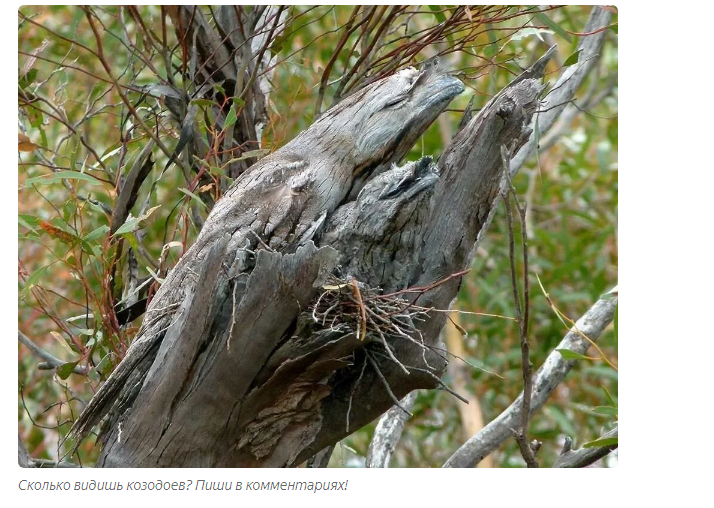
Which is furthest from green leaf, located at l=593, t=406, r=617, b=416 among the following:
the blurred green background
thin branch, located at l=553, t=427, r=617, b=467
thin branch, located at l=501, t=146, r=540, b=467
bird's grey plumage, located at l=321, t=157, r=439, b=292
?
the blurred green background

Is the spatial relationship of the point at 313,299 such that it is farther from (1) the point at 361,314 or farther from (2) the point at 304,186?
(2) the point at 304,186

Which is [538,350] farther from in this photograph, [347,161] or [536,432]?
[347,161]

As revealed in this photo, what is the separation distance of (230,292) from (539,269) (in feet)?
8.09

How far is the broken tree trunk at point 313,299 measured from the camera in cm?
113

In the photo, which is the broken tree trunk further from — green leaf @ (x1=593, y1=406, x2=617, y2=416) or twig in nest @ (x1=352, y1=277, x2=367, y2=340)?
green leaf @ (x1=593, y1=406, x2=617, y2=416)

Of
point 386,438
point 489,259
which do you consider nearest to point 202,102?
point 386,438

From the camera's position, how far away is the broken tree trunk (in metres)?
1.13

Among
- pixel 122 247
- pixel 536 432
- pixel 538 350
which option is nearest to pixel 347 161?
pixel 122 247

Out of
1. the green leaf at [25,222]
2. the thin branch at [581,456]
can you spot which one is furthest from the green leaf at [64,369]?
the thin branch at [581,456]

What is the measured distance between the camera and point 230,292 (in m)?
1.14

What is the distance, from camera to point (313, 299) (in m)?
1.14

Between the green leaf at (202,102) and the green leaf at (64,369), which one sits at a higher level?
the green leaf at (202,102)

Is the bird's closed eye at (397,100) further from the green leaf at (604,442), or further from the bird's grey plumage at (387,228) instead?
the green leaf at (604,442)

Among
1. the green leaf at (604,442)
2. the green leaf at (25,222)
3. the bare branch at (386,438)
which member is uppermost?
the green leaf at (25,222)
